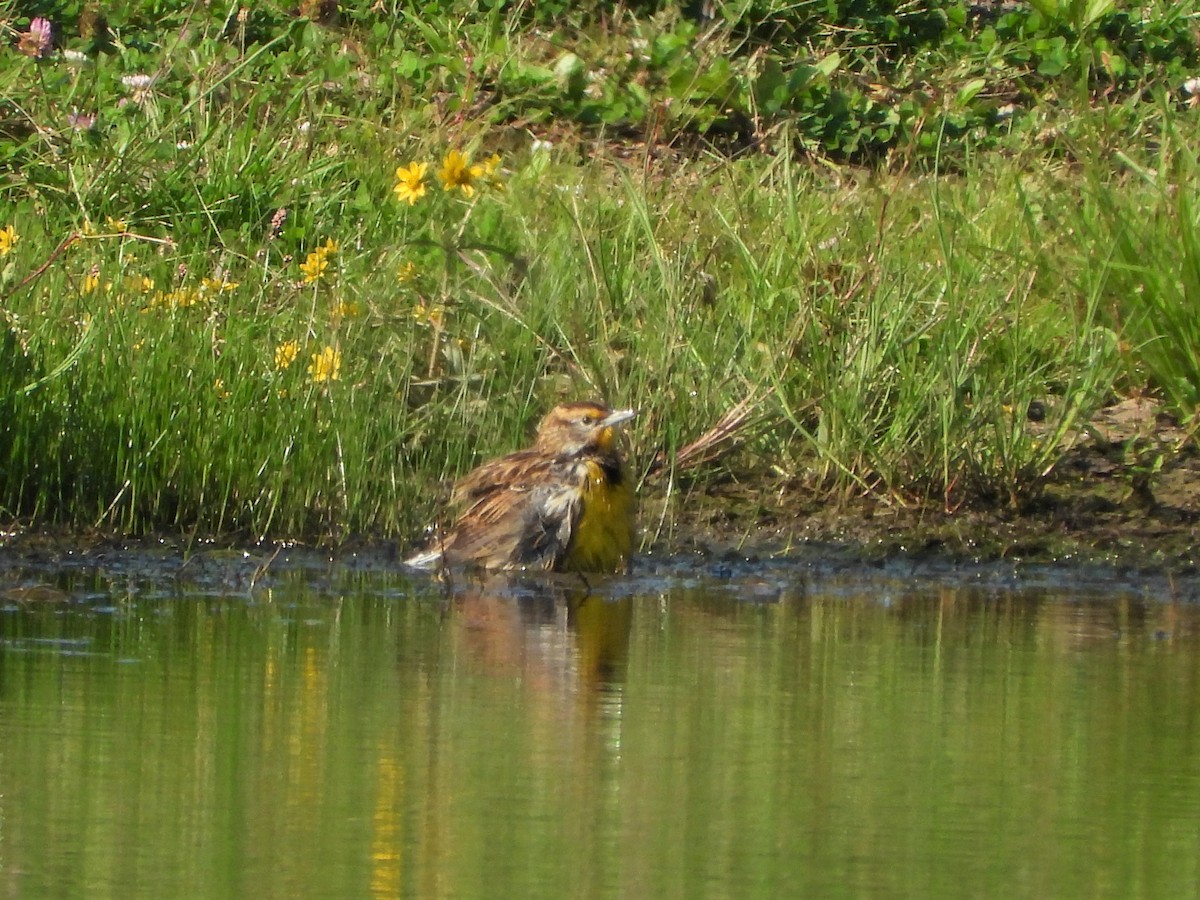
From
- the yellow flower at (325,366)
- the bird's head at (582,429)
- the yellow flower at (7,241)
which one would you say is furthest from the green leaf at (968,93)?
the yellow flower at (7,241)

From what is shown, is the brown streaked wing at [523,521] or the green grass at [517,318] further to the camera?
the green grass at [517,318]

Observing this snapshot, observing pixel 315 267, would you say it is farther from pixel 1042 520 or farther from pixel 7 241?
pixel 1042 520

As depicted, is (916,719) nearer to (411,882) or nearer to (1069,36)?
(411,882)

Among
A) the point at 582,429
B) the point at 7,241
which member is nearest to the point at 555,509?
the point at 582,429

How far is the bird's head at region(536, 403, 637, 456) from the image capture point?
8266 millimetres

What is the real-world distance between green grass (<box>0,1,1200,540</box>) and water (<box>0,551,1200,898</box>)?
73cm

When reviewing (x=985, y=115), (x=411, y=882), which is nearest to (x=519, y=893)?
(x=411, y=882)

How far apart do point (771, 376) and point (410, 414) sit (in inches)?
53.1

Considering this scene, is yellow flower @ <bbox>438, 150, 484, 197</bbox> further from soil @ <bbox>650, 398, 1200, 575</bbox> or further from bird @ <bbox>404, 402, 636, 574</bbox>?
soil @ <bbox>650, 398, 1200, 575</bbox>

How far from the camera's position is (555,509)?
806 cm

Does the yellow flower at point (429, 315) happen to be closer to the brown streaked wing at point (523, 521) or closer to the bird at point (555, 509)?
the bird at point (555, 509)

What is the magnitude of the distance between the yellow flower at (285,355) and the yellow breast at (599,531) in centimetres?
114

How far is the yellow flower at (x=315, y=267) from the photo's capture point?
8875mm

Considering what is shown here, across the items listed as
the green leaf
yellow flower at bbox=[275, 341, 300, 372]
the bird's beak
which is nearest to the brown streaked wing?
the bird's beak
